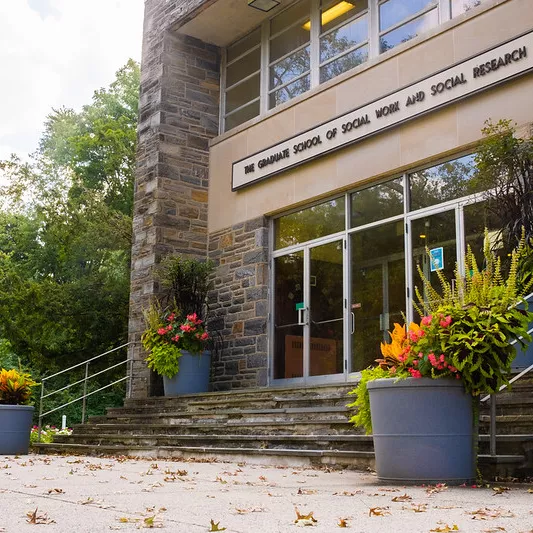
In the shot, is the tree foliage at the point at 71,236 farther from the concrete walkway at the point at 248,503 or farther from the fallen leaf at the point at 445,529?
the fallen leaf at the point at 445,529

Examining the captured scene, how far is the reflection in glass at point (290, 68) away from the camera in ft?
41.8

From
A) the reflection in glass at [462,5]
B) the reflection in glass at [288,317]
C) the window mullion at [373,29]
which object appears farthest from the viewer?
the reflection in glass at [288,317]

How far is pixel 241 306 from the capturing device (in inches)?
497

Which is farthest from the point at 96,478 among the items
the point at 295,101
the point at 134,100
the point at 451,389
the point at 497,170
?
the point at 134,100

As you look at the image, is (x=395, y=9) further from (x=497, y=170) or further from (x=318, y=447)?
(x=318, y=447)

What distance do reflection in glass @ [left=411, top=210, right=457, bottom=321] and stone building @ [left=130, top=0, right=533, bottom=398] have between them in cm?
2

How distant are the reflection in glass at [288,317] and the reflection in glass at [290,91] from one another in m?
2.63

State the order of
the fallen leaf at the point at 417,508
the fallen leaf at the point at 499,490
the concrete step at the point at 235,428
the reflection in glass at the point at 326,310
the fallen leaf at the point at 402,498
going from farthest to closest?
the reflection in glass at the point at 326,310
the concrete step at the point at 235,428
the fallen leaf at the point at 499,490
the fallen leaf at the point at 402,498
the fallen leaf at the point at 417,508

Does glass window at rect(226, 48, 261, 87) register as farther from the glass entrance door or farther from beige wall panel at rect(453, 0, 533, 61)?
beige wall panel at rect(453, 0, 533, 61)

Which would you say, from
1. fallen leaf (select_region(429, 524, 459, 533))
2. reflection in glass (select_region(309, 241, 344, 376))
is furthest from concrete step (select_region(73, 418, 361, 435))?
fallen leaf (select_region(429, 524, 459, 533))

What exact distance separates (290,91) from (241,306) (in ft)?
11.6

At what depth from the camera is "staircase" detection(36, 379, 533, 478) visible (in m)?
5.88

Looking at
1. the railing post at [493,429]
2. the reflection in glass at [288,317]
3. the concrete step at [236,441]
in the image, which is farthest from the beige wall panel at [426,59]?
the railing post at [493,429]

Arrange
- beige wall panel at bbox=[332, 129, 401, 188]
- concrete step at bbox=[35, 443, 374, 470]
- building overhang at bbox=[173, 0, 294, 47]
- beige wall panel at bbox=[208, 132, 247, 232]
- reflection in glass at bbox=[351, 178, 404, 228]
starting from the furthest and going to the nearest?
building overhang at bbox=[173, 0, 294, 47], beige wall panel at bbox=[208, 132, 247, 232], reflection in glass at bbox=[351, 178, 404, 228], beige wall panel at bbox=[332, 129, 401, 188], concrete step at bbox=[35, 443, 374, 470]
